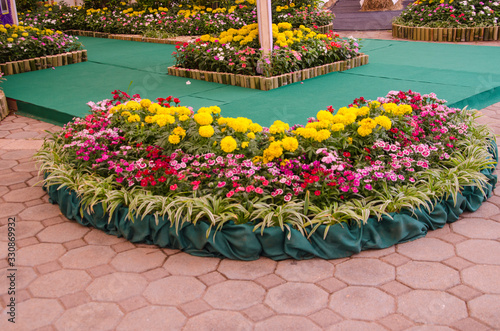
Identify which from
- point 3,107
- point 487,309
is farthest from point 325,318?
point 3,107

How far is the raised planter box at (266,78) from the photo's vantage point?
6402 mm

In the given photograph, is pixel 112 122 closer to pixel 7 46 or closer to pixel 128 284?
pixel 128 284

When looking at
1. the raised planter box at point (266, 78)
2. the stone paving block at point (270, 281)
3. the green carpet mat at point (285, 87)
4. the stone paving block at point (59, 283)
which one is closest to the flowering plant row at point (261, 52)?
the raised planter box at point (266, 78)

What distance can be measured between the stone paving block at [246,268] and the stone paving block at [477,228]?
1.26 m

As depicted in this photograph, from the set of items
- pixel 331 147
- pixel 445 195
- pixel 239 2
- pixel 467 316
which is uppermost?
pixel 239 2

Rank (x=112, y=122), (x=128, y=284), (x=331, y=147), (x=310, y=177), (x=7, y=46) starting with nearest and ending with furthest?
(x=128, y=284)
(x=310, y=177)
(x=331, y=147)
(x=112, y=122)
(x=7, y=46)

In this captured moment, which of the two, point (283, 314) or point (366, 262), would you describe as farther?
point (366, 262)

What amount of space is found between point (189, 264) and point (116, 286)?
0.44 meters

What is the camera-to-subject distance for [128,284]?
8.97 ft

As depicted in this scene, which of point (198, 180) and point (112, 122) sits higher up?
point (112, 122)

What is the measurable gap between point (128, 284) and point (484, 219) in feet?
7.72

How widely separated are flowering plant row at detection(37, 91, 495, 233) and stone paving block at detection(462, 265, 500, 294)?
50 cm

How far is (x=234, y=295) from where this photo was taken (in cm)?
260

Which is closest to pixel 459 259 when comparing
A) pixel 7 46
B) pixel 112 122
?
pixel 112 122
